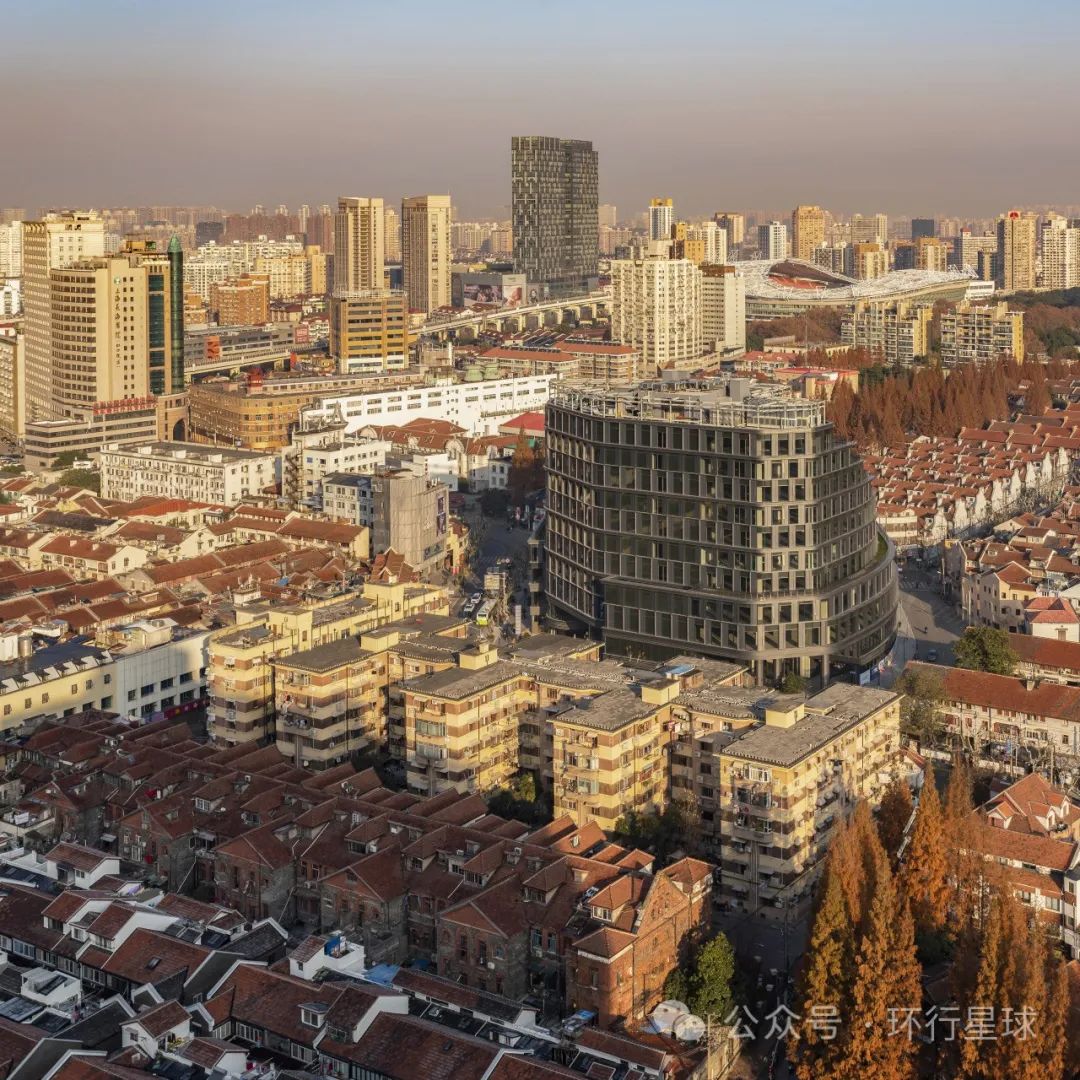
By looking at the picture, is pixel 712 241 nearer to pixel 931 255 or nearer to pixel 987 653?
pixel 931 255

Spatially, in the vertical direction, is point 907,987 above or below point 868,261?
below

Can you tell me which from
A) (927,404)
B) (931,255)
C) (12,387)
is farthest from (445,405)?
(931,255)

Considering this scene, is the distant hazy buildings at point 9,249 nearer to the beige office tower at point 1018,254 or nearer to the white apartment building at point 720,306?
the white apartment building at point 720,306

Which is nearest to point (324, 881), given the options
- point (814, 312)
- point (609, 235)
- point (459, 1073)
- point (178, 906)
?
point (178, 906)

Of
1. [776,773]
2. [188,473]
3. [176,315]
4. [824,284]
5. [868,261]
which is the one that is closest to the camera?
[776,773]

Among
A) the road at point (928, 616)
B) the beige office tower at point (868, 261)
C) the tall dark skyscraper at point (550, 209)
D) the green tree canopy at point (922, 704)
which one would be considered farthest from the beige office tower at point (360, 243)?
the green tree canopy at point (922, 704)

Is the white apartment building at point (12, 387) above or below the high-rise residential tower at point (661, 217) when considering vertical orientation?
below
